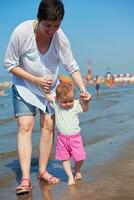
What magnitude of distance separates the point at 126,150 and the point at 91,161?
686 millimetres

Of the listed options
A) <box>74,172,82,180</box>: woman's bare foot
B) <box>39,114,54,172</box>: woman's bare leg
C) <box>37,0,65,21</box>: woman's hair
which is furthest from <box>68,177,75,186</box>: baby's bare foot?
<box>37,0,65,21</box>: woman's hair

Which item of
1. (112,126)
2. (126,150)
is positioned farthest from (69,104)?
(112,126)

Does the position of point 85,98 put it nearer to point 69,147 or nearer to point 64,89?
point 64,89

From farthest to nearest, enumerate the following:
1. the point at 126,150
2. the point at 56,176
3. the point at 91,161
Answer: the point at 126,150 → the point at 91,161 → the point at 56,176

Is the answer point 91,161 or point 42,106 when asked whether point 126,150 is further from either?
point 42,106

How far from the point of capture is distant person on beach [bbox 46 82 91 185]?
4617mm

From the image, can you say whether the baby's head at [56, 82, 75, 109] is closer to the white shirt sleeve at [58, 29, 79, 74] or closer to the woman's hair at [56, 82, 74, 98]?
the woman's hair at [56, 82, 74, 98]

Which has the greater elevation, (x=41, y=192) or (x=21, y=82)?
→ (x=21, y=82)

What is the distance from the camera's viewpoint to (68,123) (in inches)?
183

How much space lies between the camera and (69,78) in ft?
15.5

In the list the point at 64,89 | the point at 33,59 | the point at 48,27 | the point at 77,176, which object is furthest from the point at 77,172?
the point at 48,27

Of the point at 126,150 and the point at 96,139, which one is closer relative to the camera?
the point at 126,150

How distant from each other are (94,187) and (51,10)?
65.5 inches

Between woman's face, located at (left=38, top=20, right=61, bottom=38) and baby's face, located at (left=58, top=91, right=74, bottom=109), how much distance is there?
61 centimetres
